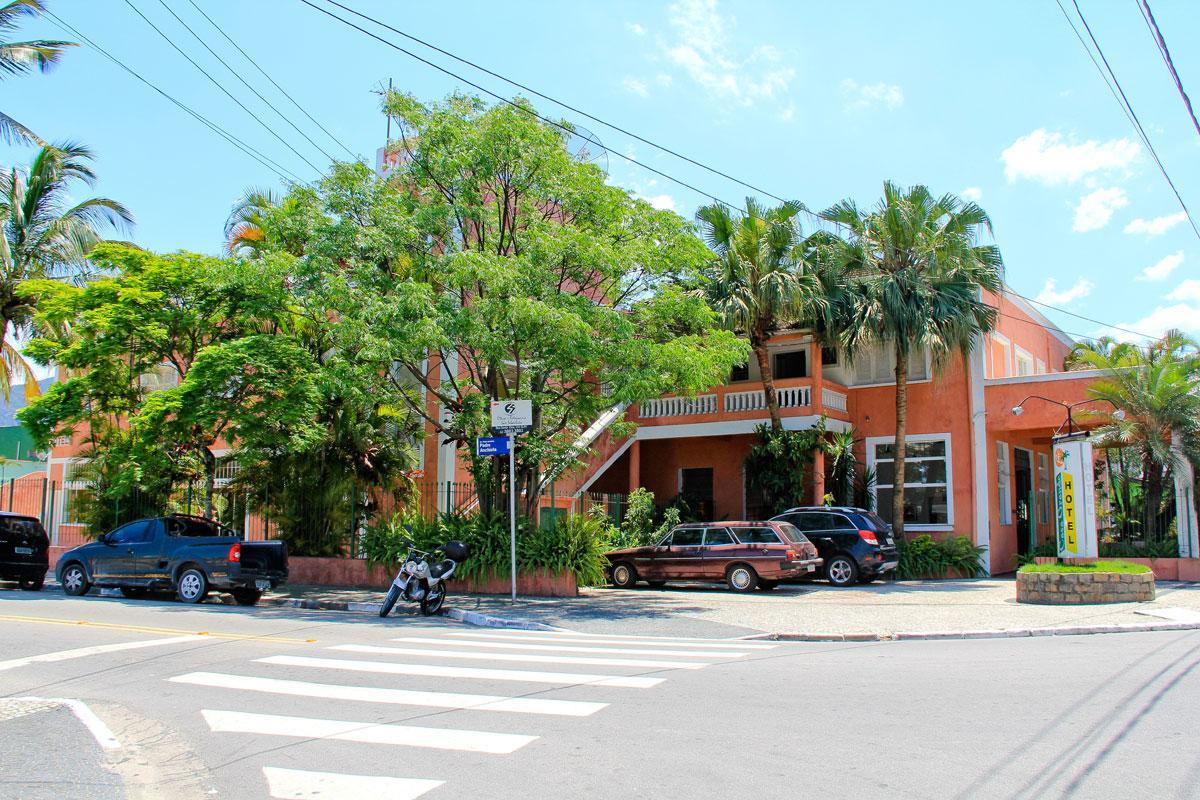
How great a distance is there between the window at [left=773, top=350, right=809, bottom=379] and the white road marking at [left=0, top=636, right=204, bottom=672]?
18437 millimetres

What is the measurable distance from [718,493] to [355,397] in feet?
44.2

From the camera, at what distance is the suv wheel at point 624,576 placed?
20.0 meters

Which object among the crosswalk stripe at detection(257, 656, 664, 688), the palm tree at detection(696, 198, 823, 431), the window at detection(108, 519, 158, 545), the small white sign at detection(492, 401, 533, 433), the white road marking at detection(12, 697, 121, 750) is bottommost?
the white road marking at detection(12, 697, 121, 750)

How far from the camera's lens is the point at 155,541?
16.6 metres

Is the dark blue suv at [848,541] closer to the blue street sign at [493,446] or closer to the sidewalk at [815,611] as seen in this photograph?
the sidewalk at [815,611]

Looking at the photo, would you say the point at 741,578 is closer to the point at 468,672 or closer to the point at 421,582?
the point at 421,582

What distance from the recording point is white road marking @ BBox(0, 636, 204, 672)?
377 inches

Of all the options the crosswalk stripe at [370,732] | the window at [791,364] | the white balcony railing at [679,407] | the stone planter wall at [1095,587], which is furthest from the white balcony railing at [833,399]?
the crosswalk stripe at [370,732]

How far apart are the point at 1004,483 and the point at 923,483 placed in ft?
8.56

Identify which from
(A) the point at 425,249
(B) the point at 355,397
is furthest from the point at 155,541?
(A) the point at 425,249

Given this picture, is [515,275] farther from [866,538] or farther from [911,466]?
[911,466]

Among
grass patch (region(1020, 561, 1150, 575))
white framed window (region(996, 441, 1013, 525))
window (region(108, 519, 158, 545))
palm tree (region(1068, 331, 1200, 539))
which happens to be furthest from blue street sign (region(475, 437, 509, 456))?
white framed window (region(996, 441, 1013, 525))

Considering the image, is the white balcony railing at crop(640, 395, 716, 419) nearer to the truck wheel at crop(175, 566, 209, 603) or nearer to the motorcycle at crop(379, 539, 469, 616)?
the motorcycle at crop(379, 539, 469, 616)

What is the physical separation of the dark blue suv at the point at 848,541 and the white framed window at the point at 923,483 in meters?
3.50
